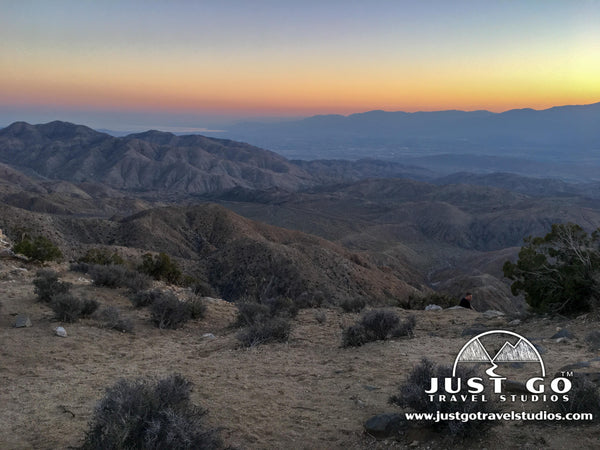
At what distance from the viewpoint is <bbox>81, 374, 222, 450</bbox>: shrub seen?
3.74m

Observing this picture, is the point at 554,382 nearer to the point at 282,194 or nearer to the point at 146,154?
the point at 282,194

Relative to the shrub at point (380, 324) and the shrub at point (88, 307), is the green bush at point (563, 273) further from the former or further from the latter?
the shrub at point (88, 307)

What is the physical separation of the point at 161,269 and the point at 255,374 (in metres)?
11.8

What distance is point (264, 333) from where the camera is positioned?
→ 9070 millimetres

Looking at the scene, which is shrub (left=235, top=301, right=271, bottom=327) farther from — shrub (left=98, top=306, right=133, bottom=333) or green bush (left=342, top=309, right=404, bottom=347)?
shrub (left=98, top=306, right=133, bottom=333)

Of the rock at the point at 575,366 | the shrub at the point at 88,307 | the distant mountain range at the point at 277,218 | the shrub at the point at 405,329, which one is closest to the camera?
the rock at the point at 575,366

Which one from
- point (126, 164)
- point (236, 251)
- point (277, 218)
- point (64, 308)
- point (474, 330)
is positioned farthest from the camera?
point (126, 164)

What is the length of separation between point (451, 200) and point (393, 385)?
11777 centimetres

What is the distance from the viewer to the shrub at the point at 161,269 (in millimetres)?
17292

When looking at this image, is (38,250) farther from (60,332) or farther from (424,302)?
(424,302)

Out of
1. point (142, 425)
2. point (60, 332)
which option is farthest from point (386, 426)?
point (60, 332)

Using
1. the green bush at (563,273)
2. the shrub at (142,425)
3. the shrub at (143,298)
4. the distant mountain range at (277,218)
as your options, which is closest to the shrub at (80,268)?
the shrub at (143,298)

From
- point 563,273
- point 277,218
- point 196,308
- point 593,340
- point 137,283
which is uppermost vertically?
point 563,273

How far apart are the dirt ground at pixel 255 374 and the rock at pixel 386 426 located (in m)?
0.10
